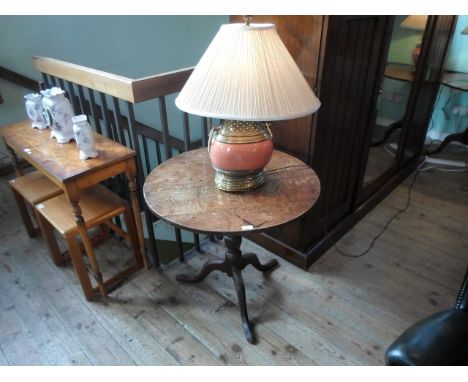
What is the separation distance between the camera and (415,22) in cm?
197

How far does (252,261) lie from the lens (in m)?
1.70

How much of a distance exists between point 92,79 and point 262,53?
92 cm

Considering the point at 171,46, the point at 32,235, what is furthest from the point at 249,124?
the point at 171,46

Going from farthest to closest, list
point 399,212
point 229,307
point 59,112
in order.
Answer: point 399,212, point 229,307, point 59,112

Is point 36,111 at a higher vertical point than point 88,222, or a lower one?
higher

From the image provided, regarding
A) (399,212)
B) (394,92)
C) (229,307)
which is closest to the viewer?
(229,307)

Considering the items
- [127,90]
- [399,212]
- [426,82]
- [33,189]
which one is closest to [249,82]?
[127,90]

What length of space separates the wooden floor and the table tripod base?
1.8 inches

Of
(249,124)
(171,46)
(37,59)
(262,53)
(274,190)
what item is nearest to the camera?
(262,53)

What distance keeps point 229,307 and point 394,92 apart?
5.23 ft

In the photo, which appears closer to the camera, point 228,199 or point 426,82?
point 228,199

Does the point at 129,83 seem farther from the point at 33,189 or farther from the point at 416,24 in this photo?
the point at 416,24

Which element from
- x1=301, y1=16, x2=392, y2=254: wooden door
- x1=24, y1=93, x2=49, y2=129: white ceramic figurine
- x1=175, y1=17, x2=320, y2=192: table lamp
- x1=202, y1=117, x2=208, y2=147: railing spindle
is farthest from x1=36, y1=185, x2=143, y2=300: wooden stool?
x1=301, y1=16, x2=392, y2=254: wooden door
